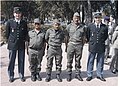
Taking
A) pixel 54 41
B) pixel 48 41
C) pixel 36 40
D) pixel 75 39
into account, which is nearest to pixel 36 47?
pixel 36 40

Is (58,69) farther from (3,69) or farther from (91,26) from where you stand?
(3,69)

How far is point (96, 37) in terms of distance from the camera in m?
7.70

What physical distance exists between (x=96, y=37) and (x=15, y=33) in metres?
2.22

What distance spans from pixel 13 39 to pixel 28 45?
1.54ft

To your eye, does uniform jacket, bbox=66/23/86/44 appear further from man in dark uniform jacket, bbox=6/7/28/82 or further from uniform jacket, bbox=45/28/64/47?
man in dark uniform jacket, bbox=6/7/28/82

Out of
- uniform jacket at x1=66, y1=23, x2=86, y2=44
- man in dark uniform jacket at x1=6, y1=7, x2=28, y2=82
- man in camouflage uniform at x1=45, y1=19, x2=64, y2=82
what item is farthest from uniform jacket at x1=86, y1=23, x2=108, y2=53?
man in dark uniform jacket at x1=6, y1=7, x2=28, y2=82

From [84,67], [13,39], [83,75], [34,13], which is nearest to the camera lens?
[13,39]

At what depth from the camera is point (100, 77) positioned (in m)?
7.86

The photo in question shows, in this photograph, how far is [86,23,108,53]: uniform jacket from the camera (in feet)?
25.2

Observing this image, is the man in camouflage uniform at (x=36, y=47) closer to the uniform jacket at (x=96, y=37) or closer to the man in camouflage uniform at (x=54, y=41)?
the man in camouflage uniform at (x=54, y=41)

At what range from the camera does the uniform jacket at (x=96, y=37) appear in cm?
770

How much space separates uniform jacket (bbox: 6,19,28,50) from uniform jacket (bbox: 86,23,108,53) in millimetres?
1841

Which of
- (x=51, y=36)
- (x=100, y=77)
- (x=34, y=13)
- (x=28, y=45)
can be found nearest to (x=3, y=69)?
(x=28, y=45)

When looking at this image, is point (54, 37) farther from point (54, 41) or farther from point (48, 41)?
point (48, 41)
